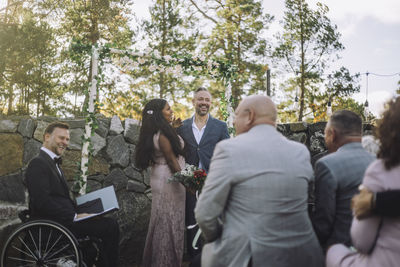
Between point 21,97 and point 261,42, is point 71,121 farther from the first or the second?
point 261,42

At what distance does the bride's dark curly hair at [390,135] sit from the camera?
68.4 inches

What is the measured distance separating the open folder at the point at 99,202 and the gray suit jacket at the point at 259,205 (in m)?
1.99

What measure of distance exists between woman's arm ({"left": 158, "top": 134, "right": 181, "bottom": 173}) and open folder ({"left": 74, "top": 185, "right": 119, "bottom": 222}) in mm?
624

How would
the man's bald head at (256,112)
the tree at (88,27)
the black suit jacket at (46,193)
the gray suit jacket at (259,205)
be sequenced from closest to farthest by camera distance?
the gray suit jacket at (259,205), the man's bald head at (256,112), the black suit jacket at (46,193), the tree at (88,27)

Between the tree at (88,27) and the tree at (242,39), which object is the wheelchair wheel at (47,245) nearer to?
the tree at (88,27)

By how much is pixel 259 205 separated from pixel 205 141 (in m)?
2.86

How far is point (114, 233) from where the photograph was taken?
377 centimetres

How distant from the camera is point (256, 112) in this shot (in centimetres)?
219

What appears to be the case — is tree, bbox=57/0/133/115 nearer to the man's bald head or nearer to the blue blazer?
the blue blazer

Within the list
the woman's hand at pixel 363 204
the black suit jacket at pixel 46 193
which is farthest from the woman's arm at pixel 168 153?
the woman's hand at pixel 363 204

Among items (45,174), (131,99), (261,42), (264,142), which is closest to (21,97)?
(131,99)

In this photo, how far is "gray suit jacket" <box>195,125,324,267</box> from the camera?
1.97 metres

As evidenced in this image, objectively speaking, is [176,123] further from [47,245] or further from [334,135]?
[334,135]

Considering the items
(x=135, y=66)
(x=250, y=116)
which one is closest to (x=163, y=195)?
(x=250, y=116)
